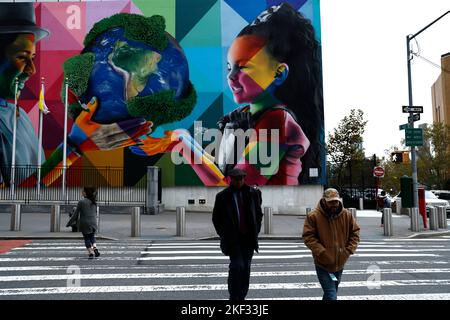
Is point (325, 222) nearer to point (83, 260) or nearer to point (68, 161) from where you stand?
point (83, 260)

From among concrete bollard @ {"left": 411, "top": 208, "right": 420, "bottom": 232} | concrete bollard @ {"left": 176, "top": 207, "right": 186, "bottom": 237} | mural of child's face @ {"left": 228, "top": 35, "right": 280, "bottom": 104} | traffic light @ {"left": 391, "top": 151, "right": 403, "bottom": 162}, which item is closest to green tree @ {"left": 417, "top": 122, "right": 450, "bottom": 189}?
mural of child's face @ {"left": 228, "top": 35, "right": 280, "bottom": 104}

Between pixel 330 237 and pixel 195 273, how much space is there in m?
4.35

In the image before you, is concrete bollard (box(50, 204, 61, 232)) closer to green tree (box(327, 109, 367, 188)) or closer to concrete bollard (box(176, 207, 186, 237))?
concrete bollard (box(176, 207, 186, 237))

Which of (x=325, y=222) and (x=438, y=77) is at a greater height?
(x=438, y=77)

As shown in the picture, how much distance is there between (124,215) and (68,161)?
667 cm

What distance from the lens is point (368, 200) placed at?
34.9m

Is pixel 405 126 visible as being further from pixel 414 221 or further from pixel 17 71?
pixel 17 71

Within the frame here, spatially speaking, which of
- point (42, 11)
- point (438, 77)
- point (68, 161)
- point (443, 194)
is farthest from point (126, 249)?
point (438, 77)

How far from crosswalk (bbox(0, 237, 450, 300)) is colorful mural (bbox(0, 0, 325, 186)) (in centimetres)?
1382

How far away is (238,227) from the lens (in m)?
5.54

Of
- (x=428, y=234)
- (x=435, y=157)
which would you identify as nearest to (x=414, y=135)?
(x=428, y=234)

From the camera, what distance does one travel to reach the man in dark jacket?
218 inches

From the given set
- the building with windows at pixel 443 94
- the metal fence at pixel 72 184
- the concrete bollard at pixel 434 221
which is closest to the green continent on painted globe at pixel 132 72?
the metal fence at pixel 72 184

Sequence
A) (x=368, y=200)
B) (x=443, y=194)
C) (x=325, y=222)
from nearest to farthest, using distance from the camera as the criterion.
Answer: (x=325, y=222)
(x=443, y=194)
(x=368, y=200)
